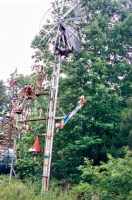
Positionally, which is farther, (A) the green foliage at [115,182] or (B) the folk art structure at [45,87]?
(B) the folk art structure at [45,87]

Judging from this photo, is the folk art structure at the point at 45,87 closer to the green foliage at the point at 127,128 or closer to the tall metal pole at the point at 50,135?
the tall metal pole at the point at 50,135

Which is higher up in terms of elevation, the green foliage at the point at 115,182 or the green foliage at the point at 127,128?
the green foliage at the point at 127,128

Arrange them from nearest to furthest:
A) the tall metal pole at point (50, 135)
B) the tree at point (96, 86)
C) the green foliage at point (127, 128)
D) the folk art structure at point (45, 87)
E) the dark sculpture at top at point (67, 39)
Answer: the tall metal pole at point (50, 135) < the green foliage at point (127, 128) < the folk art structure at point (45, 87) < the dark sculpture at top at point (67, 39) < the tree at point (96, 86)

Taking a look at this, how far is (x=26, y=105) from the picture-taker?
14773mm

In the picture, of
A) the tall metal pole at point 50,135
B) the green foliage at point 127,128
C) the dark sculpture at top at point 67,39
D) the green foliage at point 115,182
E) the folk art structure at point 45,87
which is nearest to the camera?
the green foliage at point 115,182

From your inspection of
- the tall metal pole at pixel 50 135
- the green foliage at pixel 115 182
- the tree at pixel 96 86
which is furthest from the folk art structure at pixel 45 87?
the green foliage at pixel 115 182

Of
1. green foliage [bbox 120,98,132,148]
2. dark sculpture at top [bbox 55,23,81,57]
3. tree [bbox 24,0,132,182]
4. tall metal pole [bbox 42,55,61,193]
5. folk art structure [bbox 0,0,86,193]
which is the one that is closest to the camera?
tall metal pole [bbox 42,55,61,193]

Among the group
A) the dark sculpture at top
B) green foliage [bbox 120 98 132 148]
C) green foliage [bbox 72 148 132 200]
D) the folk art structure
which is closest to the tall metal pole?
the folk art structure

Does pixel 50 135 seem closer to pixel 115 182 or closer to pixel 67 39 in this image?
pixel 115 182

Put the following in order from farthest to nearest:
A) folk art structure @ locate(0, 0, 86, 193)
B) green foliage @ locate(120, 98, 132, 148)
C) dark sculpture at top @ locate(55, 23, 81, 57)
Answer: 1. dark sculpture at top @ locate(55, 23, 81, 57)
2. folk art structure @ locate(0, 0, 86, 193)
3. green foliage @ locate(120, 98, 132, 148)

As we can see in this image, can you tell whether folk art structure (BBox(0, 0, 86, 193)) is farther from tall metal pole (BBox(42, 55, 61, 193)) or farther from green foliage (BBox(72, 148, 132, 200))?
green foliage (BBox(72, 148, 132, 200))

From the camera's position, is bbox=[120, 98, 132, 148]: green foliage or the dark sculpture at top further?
the dark sculpture at top

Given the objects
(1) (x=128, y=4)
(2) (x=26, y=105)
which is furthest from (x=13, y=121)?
(1) (x=128, y=4)

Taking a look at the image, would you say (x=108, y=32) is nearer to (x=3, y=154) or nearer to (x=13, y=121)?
(x=13, y=121)
